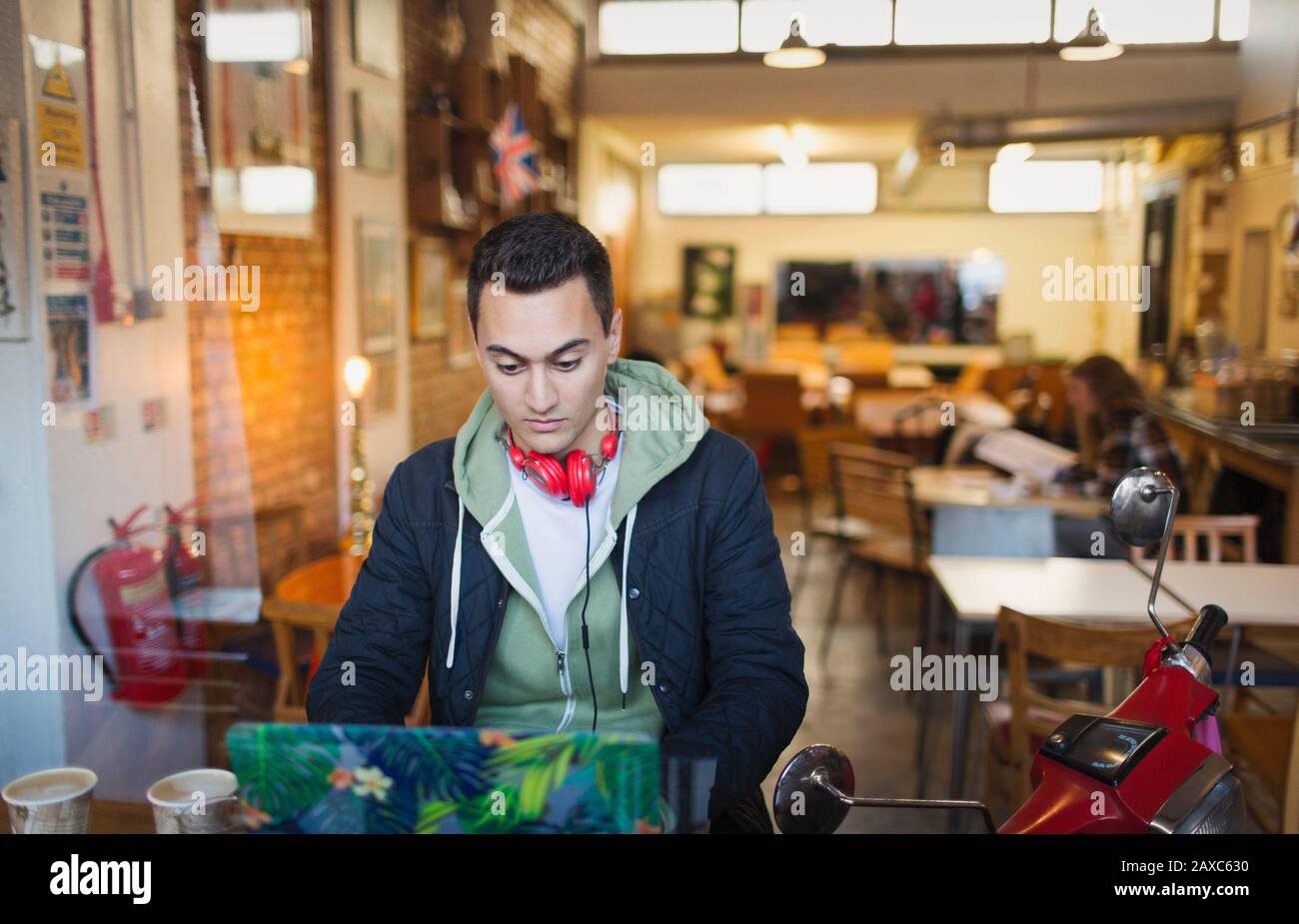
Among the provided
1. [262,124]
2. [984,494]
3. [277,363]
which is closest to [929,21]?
[984,494]

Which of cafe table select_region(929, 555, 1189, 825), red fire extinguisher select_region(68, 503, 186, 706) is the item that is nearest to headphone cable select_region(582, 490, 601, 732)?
cafe table select_region(929, 555, 1189, 825)

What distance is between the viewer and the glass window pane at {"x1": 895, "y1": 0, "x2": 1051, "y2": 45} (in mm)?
8672

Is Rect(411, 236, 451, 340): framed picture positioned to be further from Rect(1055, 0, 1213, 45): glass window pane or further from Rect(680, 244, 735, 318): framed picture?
Rect(680, 244, 735, 318): framed picture

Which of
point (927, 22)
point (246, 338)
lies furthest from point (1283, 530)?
point (927, 22)

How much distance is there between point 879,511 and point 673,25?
220 inches

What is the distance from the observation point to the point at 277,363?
4.37 m

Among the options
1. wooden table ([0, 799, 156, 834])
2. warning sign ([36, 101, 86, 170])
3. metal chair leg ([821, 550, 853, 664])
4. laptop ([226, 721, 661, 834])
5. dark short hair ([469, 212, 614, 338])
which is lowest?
metal chair leg ([821, 550, 853, 664])

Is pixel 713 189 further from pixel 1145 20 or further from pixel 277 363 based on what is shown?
pixel 277 363

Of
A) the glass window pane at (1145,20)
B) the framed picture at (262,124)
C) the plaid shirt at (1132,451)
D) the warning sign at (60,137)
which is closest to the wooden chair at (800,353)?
the glass window pane at (1145,20)

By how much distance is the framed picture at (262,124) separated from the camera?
380 centimetres

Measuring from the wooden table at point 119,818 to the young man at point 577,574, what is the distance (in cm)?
44

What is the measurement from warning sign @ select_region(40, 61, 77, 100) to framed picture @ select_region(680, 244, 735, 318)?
1147cm

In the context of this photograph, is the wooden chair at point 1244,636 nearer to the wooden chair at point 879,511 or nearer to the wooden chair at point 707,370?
the wooden chair at point 879,511

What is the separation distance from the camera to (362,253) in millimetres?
5055
